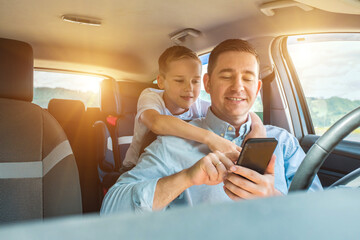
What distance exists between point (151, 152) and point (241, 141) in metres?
0.37

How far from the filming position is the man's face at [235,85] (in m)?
1.21

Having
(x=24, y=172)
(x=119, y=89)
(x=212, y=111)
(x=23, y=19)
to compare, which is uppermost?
(x=23, y=19)

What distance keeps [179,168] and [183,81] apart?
1.53ft

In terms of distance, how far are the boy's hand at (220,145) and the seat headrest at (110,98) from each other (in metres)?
1.98

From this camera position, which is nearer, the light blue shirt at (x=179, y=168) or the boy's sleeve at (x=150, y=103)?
the light blue shirt at (x=179, y=168)

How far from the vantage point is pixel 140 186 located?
0.98 metres

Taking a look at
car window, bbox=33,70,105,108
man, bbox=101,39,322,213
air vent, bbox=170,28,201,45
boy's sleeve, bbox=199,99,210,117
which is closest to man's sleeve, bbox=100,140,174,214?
man, bbox=101,39,322,213

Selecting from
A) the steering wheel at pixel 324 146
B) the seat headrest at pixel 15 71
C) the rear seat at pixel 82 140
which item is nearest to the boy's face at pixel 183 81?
the seat headrest at pixel 15 71

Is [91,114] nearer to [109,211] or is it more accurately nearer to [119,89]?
[119,89]

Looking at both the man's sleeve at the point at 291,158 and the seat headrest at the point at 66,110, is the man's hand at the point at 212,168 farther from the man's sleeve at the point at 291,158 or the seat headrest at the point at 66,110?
the seat headrest at the point at 66,110

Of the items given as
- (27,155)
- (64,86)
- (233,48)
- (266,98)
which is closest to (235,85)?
(233,48)

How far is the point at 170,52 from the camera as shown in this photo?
150cm

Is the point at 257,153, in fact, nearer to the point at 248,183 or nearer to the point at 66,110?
the point at 248,183

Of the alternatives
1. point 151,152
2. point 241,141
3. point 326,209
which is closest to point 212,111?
point 241,141
